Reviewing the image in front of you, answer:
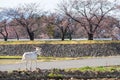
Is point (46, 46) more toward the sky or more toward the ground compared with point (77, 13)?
more toward the ground

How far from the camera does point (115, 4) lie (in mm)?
48469

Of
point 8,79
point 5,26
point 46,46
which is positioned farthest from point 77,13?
point 8,79

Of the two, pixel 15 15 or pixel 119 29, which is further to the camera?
pixel 15 15

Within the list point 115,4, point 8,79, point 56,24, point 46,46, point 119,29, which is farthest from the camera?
point 56,24

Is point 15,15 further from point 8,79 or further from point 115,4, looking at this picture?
point 8,79

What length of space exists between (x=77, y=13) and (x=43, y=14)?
421 inches

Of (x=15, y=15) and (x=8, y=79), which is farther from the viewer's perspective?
(x=15, y=15)

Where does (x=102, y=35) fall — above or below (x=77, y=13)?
below

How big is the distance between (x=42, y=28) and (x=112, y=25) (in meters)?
12.8

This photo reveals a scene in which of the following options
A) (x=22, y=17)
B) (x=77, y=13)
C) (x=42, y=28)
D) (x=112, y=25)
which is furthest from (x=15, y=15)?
(x=112, y=25)

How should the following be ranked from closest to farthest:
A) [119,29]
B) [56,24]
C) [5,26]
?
[119,29] → [56,24] → [5,26]

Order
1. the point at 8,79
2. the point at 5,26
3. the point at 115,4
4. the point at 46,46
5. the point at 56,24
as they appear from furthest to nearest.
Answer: the point at 5,26
the point at 56,24
the point at 115,4
the point at 46,46
the point at 8,79

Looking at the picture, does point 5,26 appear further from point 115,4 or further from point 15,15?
point 115,4

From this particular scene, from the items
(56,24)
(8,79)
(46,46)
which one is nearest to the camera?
(8,79)
